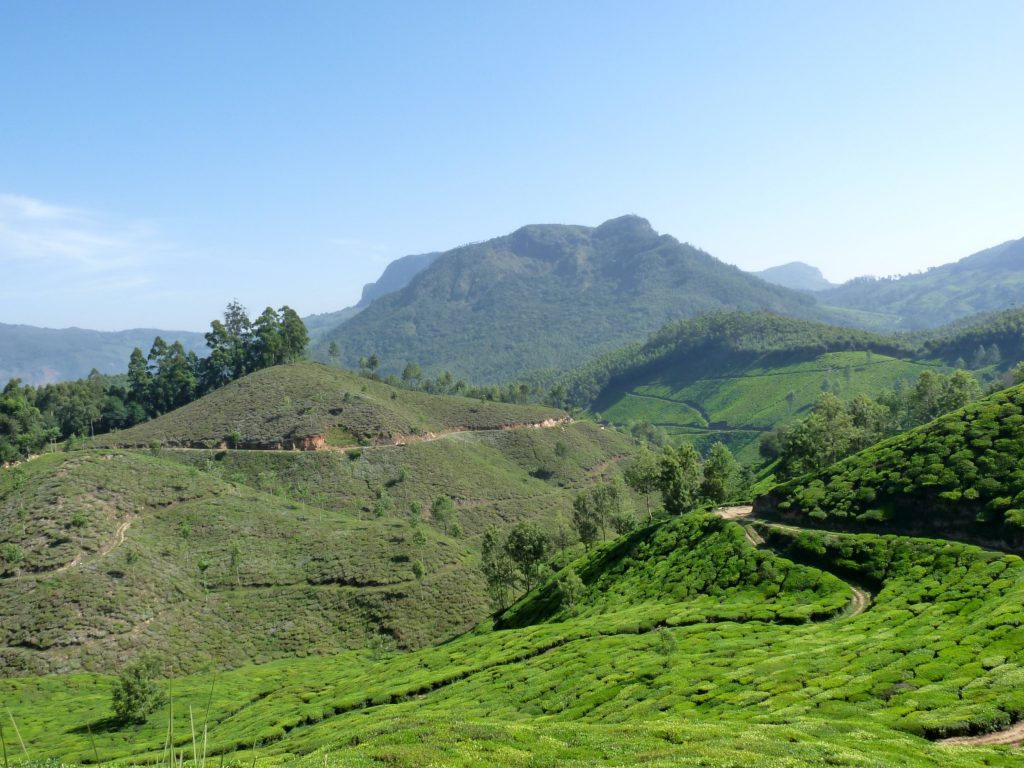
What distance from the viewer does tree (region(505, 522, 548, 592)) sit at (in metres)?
102

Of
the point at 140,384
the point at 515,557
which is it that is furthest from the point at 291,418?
the point at 515,557

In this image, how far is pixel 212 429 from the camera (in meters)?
155

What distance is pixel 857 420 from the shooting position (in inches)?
4862

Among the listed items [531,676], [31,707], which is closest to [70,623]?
[31,707]

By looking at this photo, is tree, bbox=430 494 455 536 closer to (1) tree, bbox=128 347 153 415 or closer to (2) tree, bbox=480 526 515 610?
(2) tree, bbox=480 526 515 610

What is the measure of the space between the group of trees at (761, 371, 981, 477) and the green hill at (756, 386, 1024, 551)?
21.9 m

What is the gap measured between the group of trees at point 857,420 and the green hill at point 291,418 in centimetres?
10269

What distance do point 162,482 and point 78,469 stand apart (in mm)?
14294

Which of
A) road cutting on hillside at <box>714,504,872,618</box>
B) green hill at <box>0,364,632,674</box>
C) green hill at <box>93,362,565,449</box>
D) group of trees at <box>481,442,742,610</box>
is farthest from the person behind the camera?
green hill at <box>93,362,565,449</box>

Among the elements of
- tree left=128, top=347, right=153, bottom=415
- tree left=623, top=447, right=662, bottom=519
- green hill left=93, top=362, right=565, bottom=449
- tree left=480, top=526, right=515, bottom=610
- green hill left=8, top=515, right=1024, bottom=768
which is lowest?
tree left=480, top=526, right=515, bottom=610

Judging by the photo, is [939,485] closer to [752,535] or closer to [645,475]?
[752,535]

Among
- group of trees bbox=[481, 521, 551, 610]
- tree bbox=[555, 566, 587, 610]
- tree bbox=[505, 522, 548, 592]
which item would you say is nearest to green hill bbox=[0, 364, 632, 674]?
group of trees bbox=[481, 521, 551, 610]

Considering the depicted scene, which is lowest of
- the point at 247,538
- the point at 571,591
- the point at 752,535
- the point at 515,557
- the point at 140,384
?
the point at 515,557

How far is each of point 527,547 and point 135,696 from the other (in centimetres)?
5683
